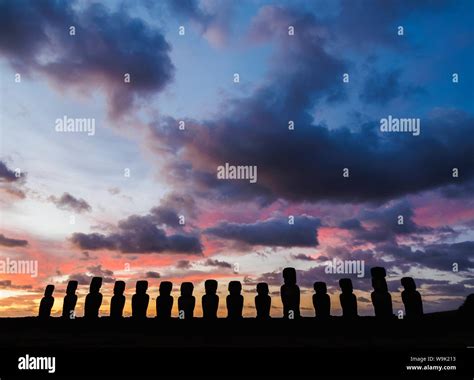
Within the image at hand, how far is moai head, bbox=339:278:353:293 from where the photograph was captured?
66.6ft

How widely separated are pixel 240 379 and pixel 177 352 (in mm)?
1323

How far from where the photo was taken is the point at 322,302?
20328mm

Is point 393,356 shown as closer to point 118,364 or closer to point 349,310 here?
point 118,364

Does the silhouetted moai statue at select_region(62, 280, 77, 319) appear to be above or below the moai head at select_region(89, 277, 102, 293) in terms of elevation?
below

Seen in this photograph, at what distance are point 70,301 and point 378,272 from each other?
10.8 meters

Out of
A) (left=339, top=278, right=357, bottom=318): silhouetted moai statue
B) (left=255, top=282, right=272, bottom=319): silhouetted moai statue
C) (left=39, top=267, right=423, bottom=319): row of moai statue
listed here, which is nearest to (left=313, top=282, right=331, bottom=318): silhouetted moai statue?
(left=39, top=267, right=423, bottom=319): row of moai statue

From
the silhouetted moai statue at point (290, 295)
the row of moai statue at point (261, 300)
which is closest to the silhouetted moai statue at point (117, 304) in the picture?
the row of moai statue at point (261, 300)

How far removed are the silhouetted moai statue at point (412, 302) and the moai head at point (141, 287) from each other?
8.32 metres

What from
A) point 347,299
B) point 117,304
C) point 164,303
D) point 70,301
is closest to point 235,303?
point 164,303

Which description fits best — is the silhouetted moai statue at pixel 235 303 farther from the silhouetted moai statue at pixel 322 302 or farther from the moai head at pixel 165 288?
the silhouetted moai statue at pixel 322 302

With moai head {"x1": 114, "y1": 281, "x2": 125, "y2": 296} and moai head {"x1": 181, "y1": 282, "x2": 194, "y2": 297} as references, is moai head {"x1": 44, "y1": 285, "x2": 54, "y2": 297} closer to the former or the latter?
moai head {"x1": 114, "y1": 281, "x2": 125, "y2": 296}

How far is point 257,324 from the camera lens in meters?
18.2

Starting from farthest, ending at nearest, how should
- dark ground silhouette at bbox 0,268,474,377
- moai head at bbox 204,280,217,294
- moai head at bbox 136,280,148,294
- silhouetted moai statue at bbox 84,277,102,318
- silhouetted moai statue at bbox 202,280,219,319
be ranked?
1. silhouetted moai statue at bbox 84,277,102,318
2. moai head at bbox 136,280,148,294
3. moai head at bbox 204,280,217,294
4. silhouetted moai statue at bbox 202,280,219,319
5. dark ground silhouette at bbox 0,268,474,377

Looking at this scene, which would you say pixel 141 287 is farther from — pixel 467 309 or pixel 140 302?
pixel 467 309
